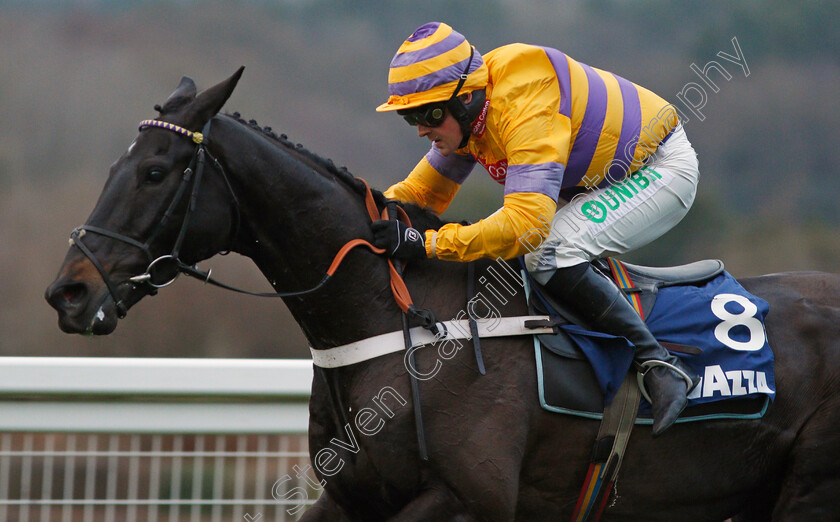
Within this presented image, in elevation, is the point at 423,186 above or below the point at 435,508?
above

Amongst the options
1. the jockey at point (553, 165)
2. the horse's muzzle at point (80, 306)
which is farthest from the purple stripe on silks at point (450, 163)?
the horse's muzzle at point (80, 306)

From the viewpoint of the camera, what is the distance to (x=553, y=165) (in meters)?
2.75

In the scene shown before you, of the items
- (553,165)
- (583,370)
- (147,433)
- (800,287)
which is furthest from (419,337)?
(147,433)

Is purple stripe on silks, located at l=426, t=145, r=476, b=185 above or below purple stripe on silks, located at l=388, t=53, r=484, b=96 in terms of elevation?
below

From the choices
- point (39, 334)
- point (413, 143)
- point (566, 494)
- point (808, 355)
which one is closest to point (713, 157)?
point (413, 143)

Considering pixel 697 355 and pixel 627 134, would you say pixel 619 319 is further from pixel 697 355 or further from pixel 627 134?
pixel 627 134

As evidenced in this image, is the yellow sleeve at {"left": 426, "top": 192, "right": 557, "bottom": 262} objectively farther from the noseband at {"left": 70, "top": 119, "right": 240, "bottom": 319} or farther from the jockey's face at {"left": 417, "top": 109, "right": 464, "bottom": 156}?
the noseband at {"left": 70, "top": 119, "right": 240, "bottom": 319}

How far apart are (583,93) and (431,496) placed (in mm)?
1289

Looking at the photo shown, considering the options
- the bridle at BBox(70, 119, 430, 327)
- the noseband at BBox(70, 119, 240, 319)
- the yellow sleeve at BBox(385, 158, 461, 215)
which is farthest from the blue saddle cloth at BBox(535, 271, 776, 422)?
the noseband at BBox(70, 119, 240, 319)

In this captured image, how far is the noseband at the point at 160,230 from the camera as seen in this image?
256cm

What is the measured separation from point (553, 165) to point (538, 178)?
0.06m

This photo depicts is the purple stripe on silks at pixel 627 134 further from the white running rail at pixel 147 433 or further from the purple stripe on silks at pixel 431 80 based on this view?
the white running rail at pixel 147 433

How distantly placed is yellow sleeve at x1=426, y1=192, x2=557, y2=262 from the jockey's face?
32 centimetres

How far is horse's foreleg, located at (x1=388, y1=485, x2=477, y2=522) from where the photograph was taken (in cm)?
264
